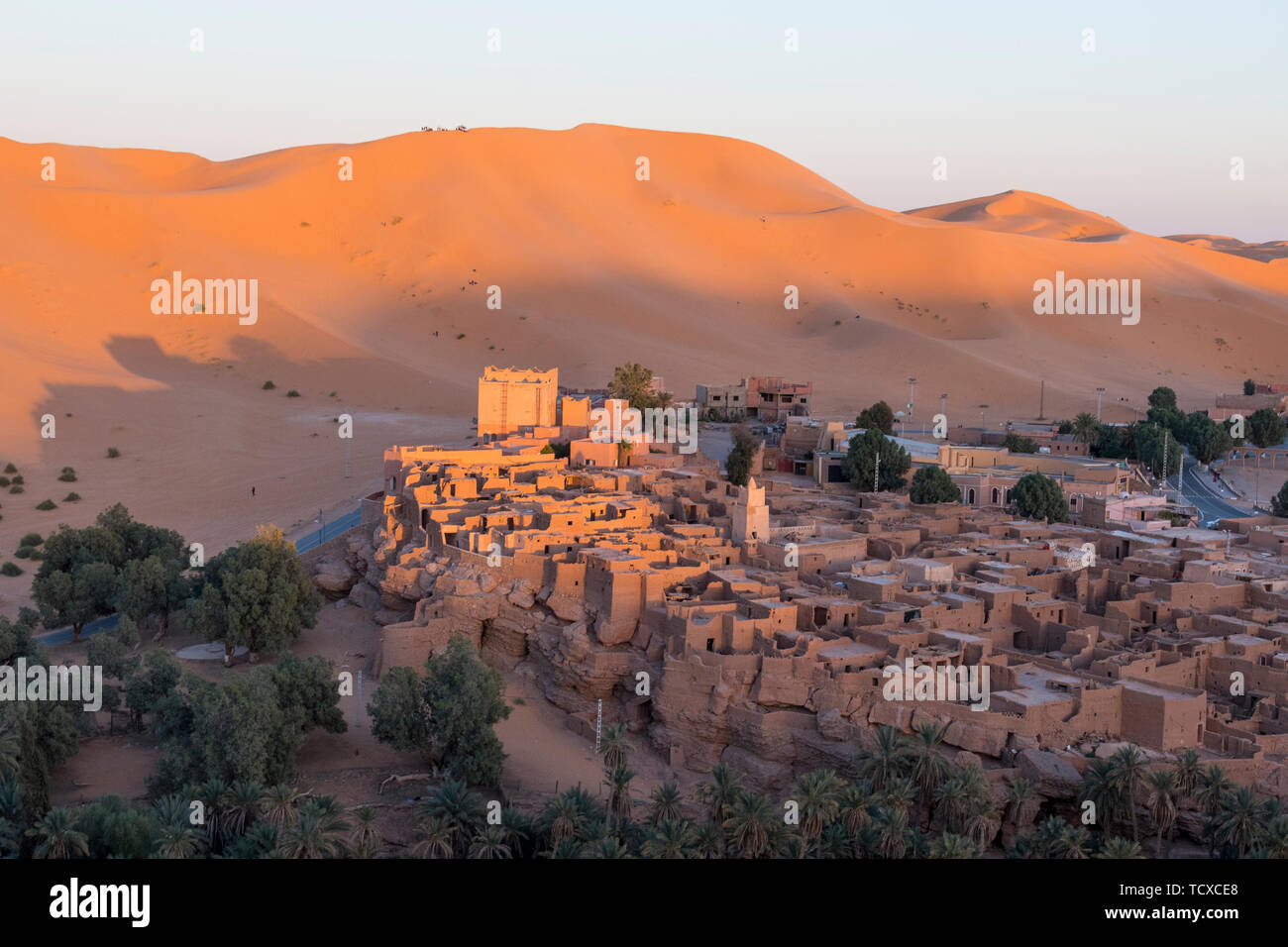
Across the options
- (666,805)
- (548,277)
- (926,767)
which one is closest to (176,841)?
(666,805)

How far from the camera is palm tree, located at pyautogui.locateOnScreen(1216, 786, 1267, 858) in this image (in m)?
17.6

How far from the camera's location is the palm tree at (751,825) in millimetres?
17422

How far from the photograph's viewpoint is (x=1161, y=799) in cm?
1856

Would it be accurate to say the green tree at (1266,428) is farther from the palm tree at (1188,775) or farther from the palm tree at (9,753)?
the palm tree at (9,753)

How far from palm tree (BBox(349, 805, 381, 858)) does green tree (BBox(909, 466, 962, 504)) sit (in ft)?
83.8

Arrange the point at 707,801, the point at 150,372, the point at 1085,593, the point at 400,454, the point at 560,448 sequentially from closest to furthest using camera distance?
the point at 707,801 → the point at 1085,593 → the point at 400,454 → the point at 560,448 → the point at 150,372

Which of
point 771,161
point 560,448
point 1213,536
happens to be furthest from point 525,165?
point 1213,536

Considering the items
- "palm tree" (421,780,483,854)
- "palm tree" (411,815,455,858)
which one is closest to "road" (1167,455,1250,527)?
"palm tree" (421,780,483,854)

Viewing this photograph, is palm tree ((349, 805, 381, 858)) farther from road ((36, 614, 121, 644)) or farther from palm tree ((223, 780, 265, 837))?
road ((36, 614, 121, 644))

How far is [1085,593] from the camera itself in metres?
28.2

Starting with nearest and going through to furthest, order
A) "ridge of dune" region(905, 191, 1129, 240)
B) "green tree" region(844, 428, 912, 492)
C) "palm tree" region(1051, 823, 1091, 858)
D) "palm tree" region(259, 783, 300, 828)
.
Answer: "palm tree" region(1051, 823, 1091, 858) → "palm tree" region(259, 783, 300, 828) → "green tree" region(844, 428, 912, 492) → "ridge of dune" region(905, 191, 1129, 240)

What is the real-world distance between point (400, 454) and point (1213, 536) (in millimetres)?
21476

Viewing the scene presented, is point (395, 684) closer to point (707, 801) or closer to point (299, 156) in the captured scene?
point (707, 801)

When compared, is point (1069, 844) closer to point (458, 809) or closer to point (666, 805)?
point (666, 805)
